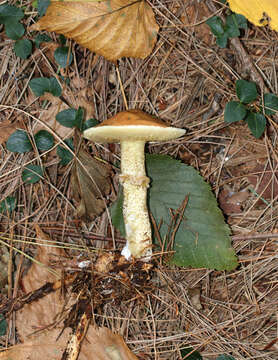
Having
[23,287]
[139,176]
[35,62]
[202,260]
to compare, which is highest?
[35,62]

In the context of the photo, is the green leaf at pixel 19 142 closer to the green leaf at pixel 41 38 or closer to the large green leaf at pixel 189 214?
the green leaf at pixel 41 38

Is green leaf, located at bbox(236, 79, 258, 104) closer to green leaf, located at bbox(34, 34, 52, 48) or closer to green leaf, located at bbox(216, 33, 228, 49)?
green leaf, located at bbox(216, 33, 228, 49)

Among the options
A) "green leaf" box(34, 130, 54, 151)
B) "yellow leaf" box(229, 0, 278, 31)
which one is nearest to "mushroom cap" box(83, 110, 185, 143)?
"green leaf" box(34, 130, 54, 151)

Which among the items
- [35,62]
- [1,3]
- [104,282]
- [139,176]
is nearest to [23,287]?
[104,282]

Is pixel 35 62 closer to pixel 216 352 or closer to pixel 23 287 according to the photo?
pixel 23 287

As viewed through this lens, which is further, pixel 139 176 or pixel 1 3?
pixel 1 3

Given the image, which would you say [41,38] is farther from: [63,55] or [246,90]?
[246,90]
